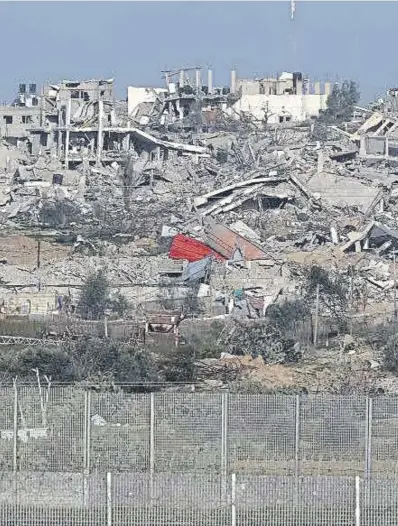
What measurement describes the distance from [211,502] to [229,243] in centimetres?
1698

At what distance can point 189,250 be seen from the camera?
93.2 feet

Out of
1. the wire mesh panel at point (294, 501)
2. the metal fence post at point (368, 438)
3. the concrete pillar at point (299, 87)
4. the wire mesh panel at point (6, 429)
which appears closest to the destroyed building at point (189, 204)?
the concrete pillar at point (299, 87)

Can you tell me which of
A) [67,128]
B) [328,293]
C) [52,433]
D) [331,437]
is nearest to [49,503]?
[52,433]

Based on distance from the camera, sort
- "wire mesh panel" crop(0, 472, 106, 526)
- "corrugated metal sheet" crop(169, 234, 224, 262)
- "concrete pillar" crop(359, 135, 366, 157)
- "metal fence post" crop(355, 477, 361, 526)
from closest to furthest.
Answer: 1. "metal fence post" crop(355, 477, 361, 526)
2. "wire mesh panel" crop(0, 472, 106, 526)
3. "corrugated metal sheet" crop(169, 234, 224, 262)
4. "concrete pillar" crop(359, 135, 366, 157)

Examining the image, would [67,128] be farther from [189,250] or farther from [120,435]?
[120,435]

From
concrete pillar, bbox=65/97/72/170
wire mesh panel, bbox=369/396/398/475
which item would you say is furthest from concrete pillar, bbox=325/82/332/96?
wire mesh panel, bbox=369/396/398/475

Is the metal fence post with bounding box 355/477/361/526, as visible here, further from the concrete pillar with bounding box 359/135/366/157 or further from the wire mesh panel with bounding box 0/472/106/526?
the concrete pillar with bounding box 359/135/366/157

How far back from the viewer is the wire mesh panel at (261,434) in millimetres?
12562

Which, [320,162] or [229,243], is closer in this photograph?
[229,243]

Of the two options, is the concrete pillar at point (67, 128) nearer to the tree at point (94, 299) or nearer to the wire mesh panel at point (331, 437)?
the tree at point (94, 299)

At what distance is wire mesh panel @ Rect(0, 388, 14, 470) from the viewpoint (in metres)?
12.7

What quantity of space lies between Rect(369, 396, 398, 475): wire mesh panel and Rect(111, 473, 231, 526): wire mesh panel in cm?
141

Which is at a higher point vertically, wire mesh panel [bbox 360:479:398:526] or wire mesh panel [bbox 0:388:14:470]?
wire mesh panel [bbox 0:388:14:470]

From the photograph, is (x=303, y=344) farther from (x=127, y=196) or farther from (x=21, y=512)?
(x=127, y=196)
